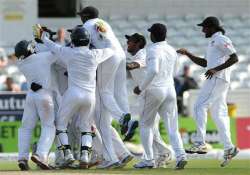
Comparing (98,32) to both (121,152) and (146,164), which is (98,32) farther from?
(146,164)

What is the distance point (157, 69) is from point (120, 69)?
0.97 meters

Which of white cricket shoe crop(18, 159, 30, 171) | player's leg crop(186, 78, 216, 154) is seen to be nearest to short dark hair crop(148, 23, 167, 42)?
player's leg crop(186, 78, 216, 154)

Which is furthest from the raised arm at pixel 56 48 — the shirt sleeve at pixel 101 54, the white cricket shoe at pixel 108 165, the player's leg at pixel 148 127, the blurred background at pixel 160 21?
the blurred background at pixel 160 21

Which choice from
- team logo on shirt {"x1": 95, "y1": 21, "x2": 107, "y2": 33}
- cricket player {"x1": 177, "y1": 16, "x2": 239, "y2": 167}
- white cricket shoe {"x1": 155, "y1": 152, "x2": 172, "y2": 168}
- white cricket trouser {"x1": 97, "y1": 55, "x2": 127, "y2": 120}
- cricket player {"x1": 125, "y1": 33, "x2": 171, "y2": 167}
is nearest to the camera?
team logo on shirt {"x1": 95, "y1": 21, "x2": 107, "y2": 33}

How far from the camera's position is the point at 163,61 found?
15773 mm

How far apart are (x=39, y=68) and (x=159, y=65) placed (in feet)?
5.87

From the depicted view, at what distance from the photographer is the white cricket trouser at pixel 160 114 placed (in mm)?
15812

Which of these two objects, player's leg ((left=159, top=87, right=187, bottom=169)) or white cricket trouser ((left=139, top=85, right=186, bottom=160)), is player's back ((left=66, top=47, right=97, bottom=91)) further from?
player's leg ((left=159, top=87, right=187, bottom=169))

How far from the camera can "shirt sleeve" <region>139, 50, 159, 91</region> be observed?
15445mm

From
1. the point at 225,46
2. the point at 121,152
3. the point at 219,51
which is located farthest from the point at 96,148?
the point at 225,46

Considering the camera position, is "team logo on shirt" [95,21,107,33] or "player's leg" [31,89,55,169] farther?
"team logo on shirt" [95,21,107,33]

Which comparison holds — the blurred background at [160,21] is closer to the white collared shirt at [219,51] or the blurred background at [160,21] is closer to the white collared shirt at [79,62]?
the white collared shirt at [219,51]

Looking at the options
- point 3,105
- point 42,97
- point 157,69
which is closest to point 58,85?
point 42,97

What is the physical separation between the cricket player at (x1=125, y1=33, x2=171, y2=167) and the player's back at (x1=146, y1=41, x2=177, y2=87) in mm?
463
